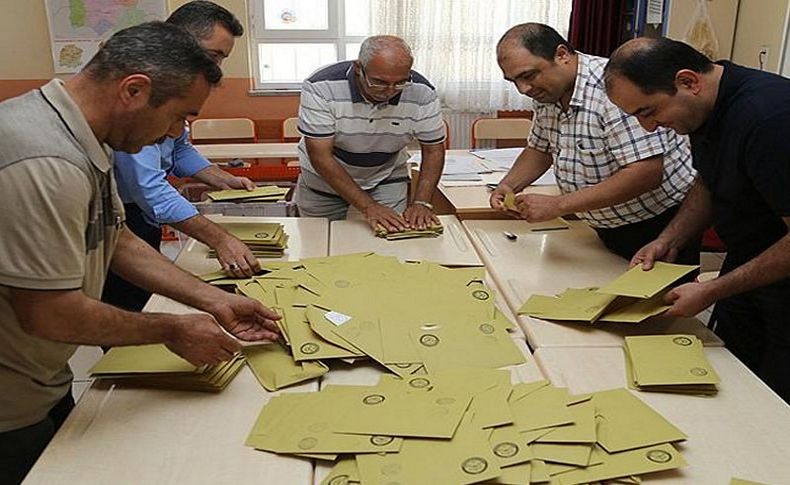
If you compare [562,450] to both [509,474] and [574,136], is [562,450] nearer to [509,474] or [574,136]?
[509,474]

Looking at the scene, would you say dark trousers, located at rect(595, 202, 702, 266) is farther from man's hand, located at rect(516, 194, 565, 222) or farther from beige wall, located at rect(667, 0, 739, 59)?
beige wall, located at rect(667, 0, 739, 59)

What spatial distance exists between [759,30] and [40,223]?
13.8 feet

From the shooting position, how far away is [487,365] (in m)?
1.47

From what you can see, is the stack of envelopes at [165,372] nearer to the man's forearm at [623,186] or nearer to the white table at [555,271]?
the white table at [555,271]

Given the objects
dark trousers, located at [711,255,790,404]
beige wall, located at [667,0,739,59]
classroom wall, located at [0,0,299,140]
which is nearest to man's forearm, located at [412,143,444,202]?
Answer: dark trousers, located at [711,255,790,404]

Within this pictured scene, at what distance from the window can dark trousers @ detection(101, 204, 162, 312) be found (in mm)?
3133

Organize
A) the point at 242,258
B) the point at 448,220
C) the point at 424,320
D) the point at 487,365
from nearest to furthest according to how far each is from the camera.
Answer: the point at 487,365, the point at 424,320, the point at 242,258, the point at 448,220

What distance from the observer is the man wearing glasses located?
94.9 inches

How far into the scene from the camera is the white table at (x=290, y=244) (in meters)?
2.07

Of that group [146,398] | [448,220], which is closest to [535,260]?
[448,220]

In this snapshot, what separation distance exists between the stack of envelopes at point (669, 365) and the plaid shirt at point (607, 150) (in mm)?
685

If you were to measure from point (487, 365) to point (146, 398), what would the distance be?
2.26 ft

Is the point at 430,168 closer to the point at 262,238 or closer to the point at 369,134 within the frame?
the point at 369,134

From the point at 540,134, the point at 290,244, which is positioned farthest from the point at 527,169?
the point at 290,244
